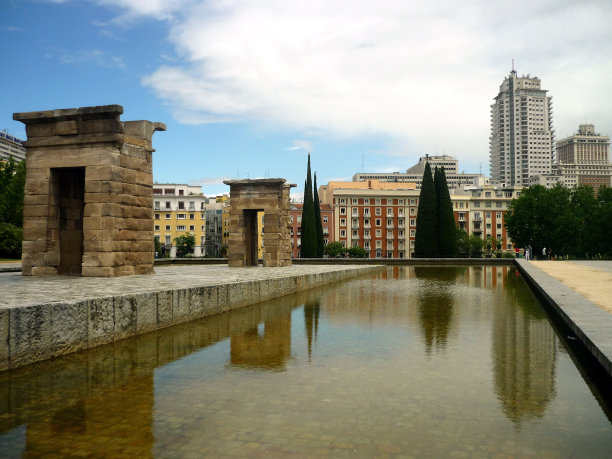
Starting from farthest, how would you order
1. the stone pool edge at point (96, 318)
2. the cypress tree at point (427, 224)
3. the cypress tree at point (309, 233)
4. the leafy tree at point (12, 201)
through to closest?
the cypress tree at point (309, 233) < the cypress tree at point (427, 224) < the leafy tree at point (12, 201) < the stone pool edge at point (96, 318)

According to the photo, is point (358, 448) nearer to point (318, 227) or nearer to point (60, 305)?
point (60, 305)

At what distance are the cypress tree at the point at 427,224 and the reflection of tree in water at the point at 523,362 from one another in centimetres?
4582

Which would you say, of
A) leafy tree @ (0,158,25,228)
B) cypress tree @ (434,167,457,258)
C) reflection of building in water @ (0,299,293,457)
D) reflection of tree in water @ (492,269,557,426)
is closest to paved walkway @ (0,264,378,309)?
reflection of building in water @ (0,299,293,457)

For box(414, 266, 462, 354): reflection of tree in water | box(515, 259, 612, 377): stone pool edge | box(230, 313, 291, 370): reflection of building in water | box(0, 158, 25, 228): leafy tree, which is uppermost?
box(0, 158, 25, 228): leafy tree

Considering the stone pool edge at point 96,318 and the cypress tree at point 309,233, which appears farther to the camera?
the cypress tree at point 309,233

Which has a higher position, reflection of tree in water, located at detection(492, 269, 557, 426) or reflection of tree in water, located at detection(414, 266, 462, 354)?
reflection of tree in water, located at detection(414, 266, 462, 354)

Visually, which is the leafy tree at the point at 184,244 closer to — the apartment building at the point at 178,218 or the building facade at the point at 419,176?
the apartment building at the point at 178,218

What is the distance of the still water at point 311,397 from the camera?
426 cm

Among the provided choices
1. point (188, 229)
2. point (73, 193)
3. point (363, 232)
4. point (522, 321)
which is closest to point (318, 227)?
point (363, 232)

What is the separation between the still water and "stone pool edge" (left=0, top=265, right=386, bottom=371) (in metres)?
0.26

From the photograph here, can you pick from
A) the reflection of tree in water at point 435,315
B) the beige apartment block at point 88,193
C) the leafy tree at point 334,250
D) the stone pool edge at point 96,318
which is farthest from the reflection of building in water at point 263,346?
Result: the leafy tree at point 334,250

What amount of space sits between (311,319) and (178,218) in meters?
90.7

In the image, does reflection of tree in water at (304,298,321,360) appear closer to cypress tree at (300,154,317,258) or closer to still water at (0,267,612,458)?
still water at (0,267,612,458)

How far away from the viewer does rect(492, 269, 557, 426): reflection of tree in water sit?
17.4 feet
